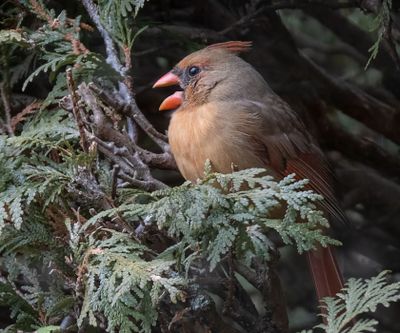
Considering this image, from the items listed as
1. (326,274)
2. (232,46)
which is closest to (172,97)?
(232,46)

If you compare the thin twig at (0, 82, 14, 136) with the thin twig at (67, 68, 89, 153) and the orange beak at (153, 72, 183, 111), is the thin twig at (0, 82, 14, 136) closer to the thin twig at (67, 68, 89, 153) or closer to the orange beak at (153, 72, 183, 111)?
the thin twig at (67, 68, 89, 153)

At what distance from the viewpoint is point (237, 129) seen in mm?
2895

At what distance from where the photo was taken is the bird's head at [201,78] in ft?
10.3

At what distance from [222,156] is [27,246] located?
0.77 meters

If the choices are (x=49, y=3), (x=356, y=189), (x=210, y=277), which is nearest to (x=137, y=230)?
(x=210, y=277)

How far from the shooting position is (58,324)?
2.28m

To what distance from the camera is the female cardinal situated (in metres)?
2.85

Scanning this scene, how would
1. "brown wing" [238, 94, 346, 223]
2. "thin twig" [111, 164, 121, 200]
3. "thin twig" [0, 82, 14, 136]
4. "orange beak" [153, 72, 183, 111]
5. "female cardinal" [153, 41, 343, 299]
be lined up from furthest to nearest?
"orange beak" [153, 72, 183, 111] < "brown wing" [238, 94, 346, 223] < "female cardinal" [153, 41, 343, 299] < "thin twig" [0, 82, 14, 136] < "thin twig" [111, 164, 121, 200]

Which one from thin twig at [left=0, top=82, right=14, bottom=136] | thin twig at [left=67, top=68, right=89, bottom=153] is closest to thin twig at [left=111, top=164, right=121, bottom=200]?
thin twig at [left=67, top=68, right=89, bottom=153]

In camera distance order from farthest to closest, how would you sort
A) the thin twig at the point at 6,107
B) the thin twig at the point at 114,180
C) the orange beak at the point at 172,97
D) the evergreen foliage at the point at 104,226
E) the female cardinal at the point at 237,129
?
the orange beak at the point at 172,97 → the female cardinal at the point at 237,129 → the thin twig at the point at 6,107 → the thin twig at the point at 114,180 → the evergreen foliage at the point at 104,226

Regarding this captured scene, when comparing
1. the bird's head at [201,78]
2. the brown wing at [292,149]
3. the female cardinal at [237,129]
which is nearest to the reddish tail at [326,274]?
the female cardinal at [237,129]

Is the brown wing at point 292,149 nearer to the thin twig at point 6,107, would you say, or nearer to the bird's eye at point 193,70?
the bird's eye at point 193,70

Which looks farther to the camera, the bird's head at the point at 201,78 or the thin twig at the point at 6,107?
the bird's head at the point at 201,78

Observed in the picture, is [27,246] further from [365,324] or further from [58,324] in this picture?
[365,324]
